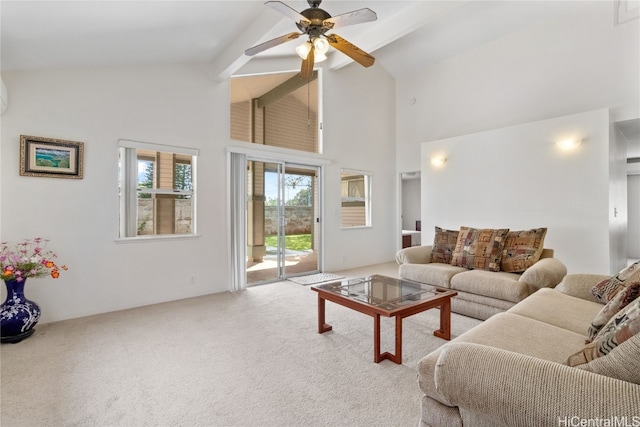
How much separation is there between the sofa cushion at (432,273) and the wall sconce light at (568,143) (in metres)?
2.40

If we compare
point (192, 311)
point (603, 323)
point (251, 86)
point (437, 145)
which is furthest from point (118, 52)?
point (437, 145)

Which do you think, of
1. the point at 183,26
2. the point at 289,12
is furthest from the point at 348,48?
the point at 183,26

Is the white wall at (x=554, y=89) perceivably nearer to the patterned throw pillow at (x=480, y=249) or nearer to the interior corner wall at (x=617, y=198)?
the interior corner wall at (x=617, y=198)

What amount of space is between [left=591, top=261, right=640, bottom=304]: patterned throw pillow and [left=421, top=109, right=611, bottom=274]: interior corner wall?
251 centimetres

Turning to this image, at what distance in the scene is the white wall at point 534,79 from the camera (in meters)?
4.17

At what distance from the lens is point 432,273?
11.6 feet

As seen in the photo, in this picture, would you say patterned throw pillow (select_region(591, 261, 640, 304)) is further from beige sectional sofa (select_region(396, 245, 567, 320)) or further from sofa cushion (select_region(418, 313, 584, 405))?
beige sectional sofa (select_region(396, 245, 567, 320))

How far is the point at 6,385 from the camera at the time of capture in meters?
2.06

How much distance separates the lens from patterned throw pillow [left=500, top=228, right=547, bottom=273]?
3.36m

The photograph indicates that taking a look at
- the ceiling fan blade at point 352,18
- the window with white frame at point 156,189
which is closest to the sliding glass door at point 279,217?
the window with white frame at point 156,189

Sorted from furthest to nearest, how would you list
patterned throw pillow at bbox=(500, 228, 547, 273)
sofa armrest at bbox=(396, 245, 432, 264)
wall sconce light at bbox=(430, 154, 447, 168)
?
wall sconce light at bbox=(430, 154, 447, 168) → sofa armrest at bbox=(396, 245, 432, 264) → patterned throw pillow at bbox=(500, 228, 547, 273)

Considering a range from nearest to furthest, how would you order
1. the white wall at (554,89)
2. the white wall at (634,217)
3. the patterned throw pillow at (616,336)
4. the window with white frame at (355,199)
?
the patterned throw pillow at (616,336) < the white wall at (554,89) < the window with white frame at (355,199) < the white wall at (634,217)

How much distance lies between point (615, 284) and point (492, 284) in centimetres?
111

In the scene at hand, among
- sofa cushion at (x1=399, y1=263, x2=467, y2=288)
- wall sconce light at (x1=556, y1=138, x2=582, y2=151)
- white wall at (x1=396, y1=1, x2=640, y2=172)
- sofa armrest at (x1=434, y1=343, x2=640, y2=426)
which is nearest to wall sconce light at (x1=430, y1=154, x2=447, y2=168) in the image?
white wall at (x1=396, y1=1, x2=640, y2=172)
